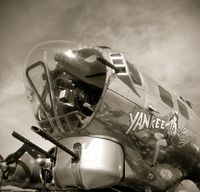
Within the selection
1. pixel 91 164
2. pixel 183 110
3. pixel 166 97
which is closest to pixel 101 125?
pixel 91 164

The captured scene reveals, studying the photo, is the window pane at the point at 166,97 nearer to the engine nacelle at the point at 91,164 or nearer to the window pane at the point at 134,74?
the window pane at the point at 134,74

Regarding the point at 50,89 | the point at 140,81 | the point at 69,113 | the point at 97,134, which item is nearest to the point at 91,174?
the point at 97,134

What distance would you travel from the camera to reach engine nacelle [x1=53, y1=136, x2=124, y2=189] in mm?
4137

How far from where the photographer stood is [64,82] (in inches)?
196

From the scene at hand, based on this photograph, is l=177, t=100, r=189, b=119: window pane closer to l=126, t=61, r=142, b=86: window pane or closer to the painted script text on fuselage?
the painted script text on fuselage

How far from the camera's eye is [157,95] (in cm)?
531

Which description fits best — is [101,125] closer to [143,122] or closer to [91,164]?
[91,164]

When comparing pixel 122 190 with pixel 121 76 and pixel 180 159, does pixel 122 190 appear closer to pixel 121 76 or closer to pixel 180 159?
pixel 180 159

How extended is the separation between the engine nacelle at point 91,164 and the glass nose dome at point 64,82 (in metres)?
0.33

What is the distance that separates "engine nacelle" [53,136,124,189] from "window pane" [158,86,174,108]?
160 centimetres

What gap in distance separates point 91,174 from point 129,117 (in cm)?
116

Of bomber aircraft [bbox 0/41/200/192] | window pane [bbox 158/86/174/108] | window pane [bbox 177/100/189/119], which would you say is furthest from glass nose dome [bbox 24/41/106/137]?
window pane [bbox 177/100/189/119]

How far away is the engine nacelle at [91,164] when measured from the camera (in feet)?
13.6

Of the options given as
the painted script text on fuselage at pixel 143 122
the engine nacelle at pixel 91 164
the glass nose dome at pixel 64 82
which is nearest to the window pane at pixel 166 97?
the painted script text on fuselage at pixel 143 122
